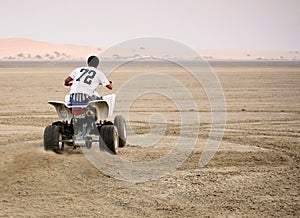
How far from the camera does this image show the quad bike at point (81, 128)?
414 inches

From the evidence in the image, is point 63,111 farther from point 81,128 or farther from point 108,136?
point 108,136

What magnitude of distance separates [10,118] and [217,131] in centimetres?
725

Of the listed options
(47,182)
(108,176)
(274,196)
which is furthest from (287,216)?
(47,182)

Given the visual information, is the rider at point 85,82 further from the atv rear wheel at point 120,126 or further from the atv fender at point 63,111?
the atv rear wheel at point 120,126

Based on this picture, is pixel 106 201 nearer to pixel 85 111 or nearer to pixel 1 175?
pixel 1 175

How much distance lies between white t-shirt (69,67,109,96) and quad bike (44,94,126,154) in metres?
0.32

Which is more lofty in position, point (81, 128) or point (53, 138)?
point (81, 128)

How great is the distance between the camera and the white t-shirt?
35.0 ft

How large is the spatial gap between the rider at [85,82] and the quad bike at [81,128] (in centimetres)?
18

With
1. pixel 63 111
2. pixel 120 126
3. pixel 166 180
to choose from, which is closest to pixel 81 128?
pixel 63 111

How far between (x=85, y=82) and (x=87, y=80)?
6 cm

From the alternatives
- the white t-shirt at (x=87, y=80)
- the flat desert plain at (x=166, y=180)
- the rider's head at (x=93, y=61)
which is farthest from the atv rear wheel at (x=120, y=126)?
the rider's head at (x=93, y=61)

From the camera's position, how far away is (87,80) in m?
10.8

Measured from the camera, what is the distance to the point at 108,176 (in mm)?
9359
